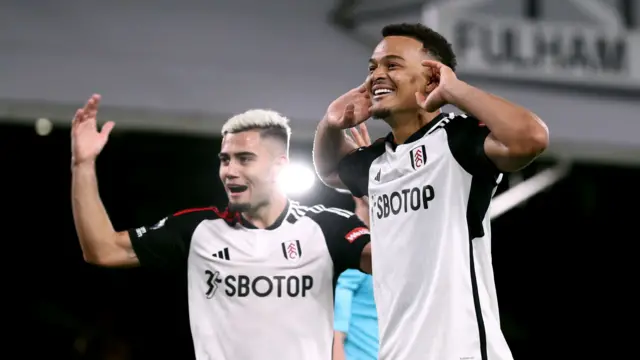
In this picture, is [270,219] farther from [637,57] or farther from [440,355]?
[637,57]

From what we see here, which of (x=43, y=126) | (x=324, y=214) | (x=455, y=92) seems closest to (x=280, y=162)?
(x=324, y=214)

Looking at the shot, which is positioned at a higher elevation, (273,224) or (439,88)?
(439,88)

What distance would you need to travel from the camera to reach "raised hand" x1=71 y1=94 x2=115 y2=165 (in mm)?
3408

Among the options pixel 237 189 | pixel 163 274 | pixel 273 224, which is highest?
pixel 237 189

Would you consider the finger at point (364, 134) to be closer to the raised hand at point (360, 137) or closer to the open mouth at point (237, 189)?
the raised hand at point (360, 137)

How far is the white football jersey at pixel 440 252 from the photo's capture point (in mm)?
2729

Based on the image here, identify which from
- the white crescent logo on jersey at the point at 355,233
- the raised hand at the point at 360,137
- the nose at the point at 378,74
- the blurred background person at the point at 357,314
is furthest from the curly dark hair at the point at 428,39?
the blurred background person at the point at 357,314

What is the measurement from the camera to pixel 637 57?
23.6ft

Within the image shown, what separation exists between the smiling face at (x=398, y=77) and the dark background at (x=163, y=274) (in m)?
4.44

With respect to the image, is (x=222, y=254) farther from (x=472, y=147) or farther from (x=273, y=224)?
(x=472, y=147)

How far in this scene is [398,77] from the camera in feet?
9.66

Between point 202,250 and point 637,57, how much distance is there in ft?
15.0

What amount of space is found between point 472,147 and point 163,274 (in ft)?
22.5

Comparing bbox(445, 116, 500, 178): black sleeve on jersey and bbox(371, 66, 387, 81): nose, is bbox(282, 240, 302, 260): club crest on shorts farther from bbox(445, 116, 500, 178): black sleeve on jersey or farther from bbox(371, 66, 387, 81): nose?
bbox(445, 116, 500, 178): black sleeve on jersey
